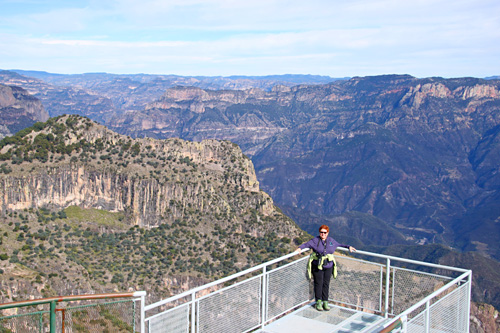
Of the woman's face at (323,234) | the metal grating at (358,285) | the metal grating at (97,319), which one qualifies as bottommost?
the metal grating at (97,319)

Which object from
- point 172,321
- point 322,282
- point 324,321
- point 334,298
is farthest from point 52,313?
point 334,298

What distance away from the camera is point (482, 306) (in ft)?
292

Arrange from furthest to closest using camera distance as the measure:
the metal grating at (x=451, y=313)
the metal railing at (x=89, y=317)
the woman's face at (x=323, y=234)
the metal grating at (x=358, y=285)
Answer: the metal grating at (x=358, y=285)
the woman's face at (x=323, y=234)
the metal grating at (x=451, y=313)
the metal railing at (x=89, y=317)

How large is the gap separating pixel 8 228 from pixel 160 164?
1375 inches

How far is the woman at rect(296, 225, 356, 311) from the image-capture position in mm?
18828

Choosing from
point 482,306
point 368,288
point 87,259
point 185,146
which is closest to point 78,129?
point 185,146

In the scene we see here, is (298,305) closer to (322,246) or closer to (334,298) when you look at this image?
(334,298)

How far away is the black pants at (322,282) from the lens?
1914 cm

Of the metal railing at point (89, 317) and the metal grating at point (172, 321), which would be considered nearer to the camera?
the metal grating at point (172, 321)

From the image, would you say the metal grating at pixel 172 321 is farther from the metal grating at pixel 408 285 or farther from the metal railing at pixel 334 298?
the metal grating at pixel 408 285

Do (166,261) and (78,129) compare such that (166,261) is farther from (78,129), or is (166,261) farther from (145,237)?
(78,129)

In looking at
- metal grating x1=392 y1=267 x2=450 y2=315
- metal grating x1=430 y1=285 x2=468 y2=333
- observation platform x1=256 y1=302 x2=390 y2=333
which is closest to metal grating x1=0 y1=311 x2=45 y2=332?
observation platform x1=256 y1=302 x2=390 y2=333

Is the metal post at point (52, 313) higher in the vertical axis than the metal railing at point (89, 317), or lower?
higher

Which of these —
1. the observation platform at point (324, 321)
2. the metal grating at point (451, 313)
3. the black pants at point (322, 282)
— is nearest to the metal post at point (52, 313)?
the observation platform at point (324, 321)
